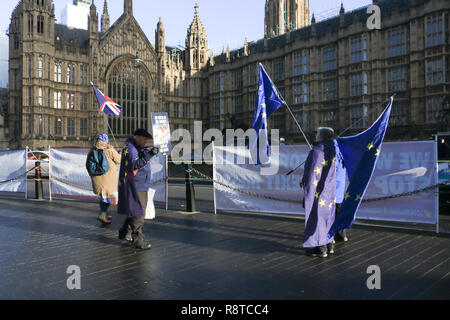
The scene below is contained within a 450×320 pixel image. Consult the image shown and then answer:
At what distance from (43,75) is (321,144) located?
38418 mm

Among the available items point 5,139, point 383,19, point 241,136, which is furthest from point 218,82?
point 5,139

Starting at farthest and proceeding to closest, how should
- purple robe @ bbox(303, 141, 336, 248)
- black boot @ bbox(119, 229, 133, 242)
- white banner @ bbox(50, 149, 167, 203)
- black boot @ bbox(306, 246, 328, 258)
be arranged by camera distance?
1. white banner @ bbox(50, 149, 167, 203)
2. black boot @ bbox(119, 229, 133, 242)
3. purple robe @ bbox(303, 141, 336, 248)
4. black boot @ bbox(306, 246, 328, 258)

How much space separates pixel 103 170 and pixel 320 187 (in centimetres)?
476

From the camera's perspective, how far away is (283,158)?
8.58 m

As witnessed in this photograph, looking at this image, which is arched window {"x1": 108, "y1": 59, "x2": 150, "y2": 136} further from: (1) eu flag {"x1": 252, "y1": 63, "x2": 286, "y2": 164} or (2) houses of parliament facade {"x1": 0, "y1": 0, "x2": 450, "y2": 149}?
(1) eu flag {"x1": 252, "y1": 63, "x2": 286, "y2": 164}

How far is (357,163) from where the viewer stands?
20.6 feet

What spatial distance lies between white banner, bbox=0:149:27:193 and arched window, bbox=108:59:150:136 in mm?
30355

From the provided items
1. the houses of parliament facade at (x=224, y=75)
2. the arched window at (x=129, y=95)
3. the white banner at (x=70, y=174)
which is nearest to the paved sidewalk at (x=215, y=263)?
the white banner at (x=70, y=174)

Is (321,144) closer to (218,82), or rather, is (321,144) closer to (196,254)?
(196,254)

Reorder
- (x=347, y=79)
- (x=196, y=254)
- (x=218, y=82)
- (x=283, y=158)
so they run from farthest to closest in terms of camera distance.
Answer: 1. (x=218, y=82)
2. (x=347, y=79)
3. (x=283, y=158)
4. (x=196, y=254)

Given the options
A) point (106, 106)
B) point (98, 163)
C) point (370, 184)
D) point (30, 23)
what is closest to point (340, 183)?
point (370, 184)

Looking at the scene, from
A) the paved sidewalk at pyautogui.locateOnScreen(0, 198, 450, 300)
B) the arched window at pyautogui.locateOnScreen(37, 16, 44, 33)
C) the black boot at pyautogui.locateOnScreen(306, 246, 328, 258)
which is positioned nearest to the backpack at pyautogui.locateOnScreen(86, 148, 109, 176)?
the paved sidewalk at pyautogui.locateOnScreen(0, 198, 450, 300)

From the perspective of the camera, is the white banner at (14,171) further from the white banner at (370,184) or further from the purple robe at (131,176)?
the purple robe at (131,176)

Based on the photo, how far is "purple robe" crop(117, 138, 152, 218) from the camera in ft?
19.3
